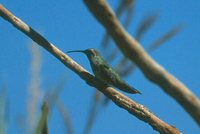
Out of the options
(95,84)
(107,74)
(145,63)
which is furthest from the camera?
(107,74)

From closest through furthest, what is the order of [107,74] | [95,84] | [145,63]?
[145,63] → [95,84] → [107,74]

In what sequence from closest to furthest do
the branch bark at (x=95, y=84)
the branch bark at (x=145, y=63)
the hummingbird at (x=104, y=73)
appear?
the branch bark at (x=145, y=63) → the branch bark at (x=95, y=84) → the hummingbird at (x=104, y=73)


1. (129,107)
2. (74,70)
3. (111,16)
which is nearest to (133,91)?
(129,107)

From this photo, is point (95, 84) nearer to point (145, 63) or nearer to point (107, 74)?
point (107, 74)

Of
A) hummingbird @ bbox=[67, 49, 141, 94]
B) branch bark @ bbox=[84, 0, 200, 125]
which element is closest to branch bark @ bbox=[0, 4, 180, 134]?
hummingbird @ bbox=[67, 49, 141, 94]

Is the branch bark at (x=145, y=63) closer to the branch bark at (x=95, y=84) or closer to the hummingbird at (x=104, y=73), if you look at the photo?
the branch bark at (x=95, y=84)

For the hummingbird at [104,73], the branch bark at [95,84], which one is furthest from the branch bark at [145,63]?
the hummingbird at [104,73]

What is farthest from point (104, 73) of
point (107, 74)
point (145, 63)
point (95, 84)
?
point (145, 63)
